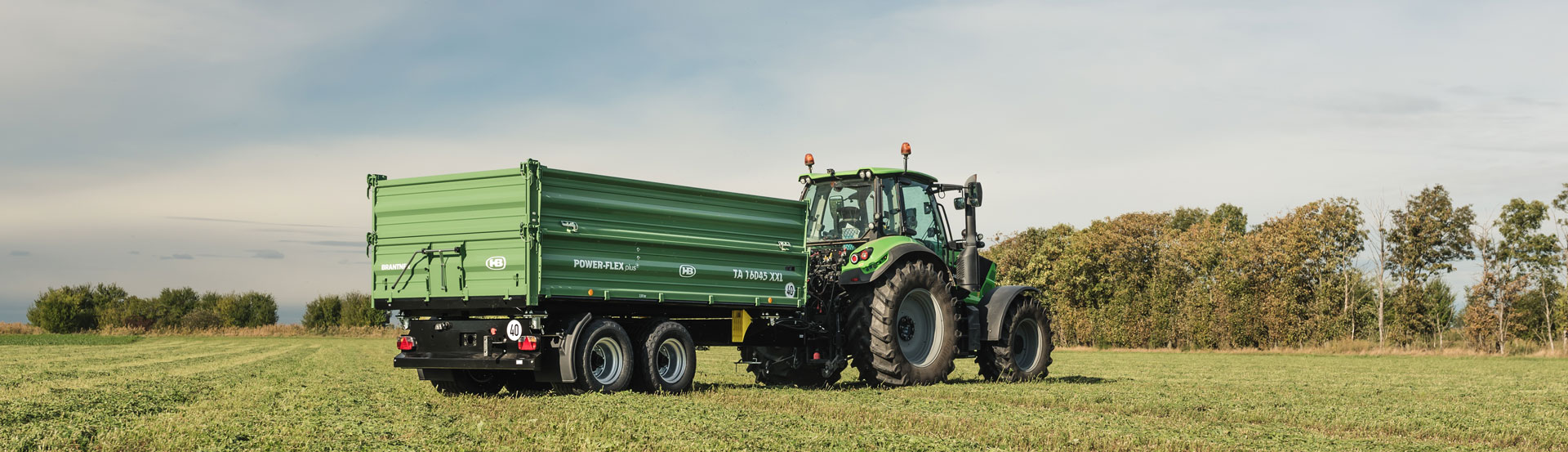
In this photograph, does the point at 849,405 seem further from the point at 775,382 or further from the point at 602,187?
the point at 775,382

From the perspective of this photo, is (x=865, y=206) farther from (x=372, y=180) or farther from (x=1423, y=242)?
(x=1423, y=242)

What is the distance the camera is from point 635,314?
11070 millimetres

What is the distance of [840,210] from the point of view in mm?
13875

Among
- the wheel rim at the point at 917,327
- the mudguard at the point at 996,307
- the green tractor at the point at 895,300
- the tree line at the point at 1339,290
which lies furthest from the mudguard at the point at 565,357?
the tree line at the point at 1339,290

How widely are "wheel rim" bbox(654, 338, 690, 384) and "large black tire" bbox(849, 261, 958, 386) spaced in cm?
230

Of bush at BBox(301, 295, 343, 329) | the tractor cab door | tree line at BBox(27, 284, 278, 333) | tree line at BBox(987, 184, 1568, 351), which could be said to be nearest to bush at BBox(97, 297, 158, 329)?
tree line at BBox(27, 284, 278, 333)

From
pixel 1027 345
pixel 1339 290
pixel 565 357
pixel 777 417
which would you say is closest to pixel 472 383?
pixel 565 357

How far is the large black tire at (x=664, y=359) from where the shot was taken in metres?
10.7

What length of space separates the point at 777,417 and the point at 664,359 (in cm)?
251

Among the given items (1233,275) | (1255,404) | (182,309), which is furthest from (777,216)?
(182,309)

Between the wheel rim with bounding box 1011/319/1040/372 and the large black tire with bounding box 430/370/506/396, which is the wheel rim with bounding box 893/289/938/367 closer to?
the wheel rim with bounding box 1011/319/1040/372

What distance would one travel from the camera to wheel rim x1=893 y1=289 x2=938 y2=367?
1341cm

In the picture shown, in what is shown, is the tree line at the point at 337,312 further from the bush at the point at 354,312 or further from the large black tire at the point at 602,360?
the large black tire at the point at 602,360

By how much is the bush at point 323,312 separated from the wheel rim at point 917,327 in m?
47.4
